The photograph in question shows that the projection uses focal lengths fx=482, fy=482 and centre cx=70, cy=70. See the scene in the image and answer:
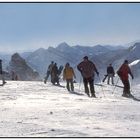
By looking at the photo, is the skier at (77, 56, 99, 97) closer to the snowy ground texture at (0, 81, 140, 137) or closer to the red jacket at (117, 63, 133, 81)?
the red jacket at (117, 63, 133, 81)

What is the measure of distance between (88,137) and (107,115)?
12.5ft

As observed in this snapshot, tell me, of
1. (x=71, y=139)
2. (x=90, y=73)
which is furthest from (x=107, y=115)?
(x=90, y=73)

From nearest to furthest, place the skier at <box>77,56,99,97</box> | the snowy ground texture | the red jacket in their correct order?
1. the snowy ground texture
2. the skier at <box>77,56,99,97</box>
3. the red jacket

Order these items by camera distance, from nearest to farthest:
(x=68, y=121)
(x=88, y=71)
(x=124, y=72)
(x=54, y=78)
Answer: (x=68, y=121)
(x=88, y=71)
(x=124, y=72)
(x=54, y=78)

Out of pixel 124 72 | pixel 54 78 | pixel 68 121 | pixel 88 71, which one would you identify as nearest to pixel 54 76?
pixel 54 78

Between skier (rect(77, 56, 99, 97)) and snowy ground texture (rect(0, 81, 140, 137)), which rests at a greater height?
skier (rect(77, 56, 99, 97))

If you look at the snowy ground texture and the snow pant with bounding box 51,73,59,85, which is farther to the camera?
the snow pant with bounding box 51,73,59,85

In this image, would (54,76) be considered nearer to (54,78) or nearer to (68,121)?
(54,78)

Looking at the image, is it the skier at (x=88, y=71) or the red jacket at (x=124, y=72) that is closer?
the skier at (x=88, y=71)

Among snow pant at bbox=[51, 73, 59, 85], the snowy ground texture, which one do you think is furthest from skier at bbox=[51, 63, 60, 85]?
the snowy ground texture

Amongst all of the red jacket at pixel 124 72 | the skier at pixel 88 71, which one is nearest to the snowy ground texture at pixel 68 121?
the skier at pixel 88 71

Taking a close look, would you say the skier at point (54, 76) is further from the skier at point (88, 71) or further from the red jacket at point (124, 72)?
the skier at point (88, 71)

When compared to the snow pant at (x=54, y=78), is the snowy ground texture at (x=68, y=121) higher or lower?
lower

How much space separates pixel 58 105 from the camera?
16.7 meters
